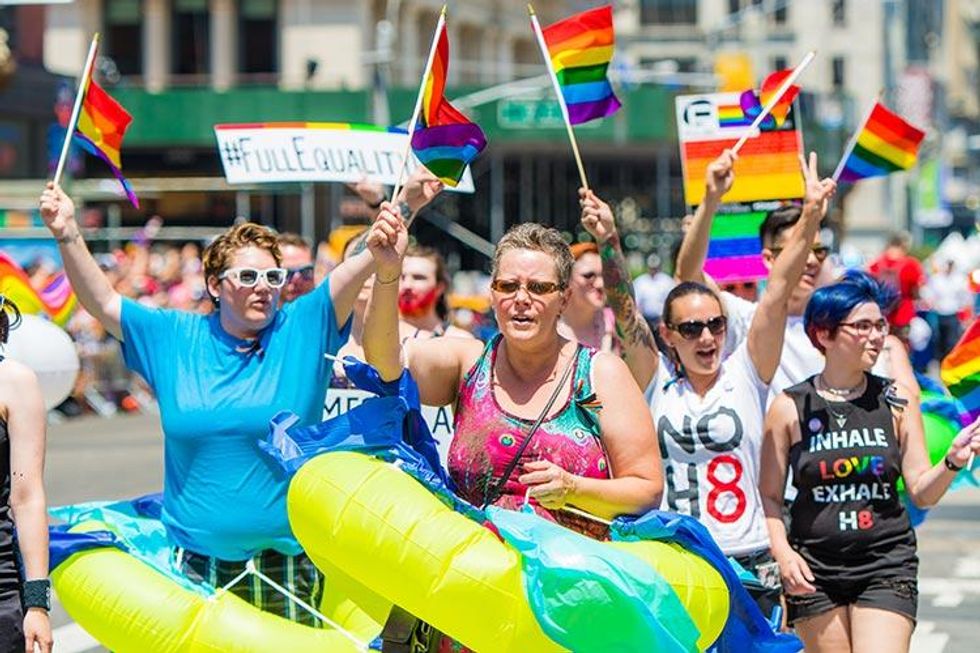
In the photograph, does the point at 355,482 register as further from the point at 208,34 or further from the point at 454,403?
the point at 208,34

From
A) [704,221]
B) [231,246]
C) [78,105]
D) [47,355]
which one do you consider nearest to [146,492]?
[47,355]

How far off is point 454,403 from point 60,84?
31060 millimetres

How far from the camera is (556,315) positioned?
508cm

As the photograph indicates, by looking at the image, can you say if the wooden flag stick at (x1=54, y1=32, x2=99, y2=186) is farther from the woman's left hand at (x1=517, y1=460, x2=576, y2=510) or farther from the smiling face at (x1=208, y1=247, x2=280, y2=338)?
the woman's left hand at (x1=517, y1=460, x2=576, y2=510)

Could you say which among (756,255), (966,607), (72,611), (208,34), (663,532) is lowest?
(966,607)

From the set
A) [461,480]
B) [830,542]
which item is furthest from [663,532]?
[830,542]

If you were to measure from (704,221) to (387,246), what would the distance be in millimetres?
1927

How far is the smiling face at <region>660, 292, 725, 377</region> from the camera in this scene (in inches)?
251

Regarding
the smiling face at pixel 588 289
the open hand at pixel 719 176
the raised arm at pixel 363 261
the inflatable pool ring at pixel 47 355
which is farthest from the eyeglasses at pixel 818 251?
the inflatable pool ring at pixel 47 355

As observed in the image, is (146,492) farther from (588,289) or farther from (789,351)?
(789,351)

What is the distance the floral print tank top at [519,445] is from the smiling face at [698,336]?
1352mm

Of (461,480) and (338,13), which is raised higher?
(338,13)

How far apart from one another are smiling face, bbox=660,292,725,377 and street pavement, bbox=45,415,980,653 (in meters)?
3.15

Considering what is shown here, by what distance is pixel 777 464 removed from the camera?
245 inches
